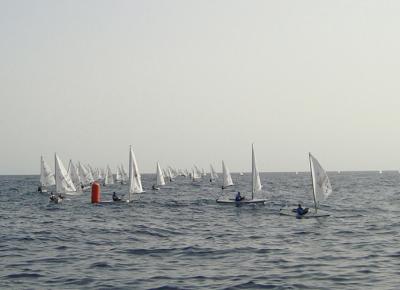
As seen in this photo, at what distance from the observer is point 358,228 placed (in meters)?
36.3

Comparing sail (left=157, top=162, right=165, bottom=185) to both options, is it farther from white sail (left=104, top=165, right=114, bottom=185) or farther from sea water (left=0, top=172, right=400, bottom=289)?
sea water (left=0, top=172, right=400, bottom=289)

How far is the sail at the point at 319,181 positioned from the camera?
1687 inches

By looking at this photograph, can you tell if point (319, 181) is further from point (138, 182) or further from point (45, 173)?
point (45, 173)

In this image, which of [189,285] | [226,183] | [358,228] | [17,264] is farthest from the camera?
[226,183]

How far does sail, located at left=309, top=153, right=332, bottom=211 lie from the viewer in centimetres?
4284

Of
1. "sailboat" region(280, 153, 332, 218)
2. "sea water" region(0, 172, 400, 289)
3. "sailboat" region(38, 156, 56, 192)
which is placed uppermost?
"sailboat" region(38, 156, 56, 192)

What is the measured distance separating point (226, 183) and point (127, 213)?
45084 mm

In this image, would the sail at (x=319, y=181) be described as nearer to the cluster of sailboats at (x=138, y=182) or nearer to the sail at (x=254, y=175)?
the cluster of sailboats at (x=138, y=182)

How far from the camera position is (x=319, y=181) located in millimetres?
43250

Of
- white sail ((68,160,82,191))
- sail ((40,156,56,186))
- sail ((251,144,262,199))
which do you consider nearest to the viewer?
sail ((251,144,262,199))

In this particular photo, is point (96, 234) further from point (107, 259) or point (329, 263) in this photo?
point (329, 263)

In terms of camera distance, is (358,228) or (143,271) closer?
(143,271)

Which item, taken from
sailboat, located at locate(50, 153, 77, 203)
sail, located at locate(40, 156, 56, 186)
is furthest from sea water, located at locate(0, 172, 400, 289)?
sail, located at locate(40, 156, 56, 186)

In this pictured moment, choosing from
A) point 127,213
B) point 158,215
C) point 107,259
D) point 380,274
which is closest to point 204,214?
point 158,215
